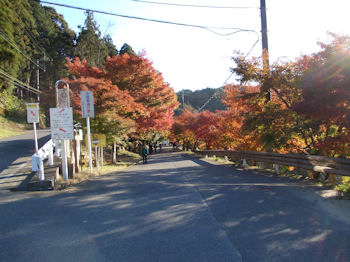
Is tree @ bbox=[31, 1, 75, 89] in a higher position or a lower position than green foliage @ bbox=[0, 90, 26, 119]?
higher

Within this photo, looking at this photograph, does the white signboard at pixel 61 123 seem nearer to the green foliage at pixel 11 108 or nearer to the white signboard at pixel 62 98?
the white signboard at pixel 62 98

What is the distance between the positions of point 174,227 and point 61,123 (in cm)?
666

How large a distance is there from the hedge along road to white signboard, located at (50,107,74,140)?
270cm

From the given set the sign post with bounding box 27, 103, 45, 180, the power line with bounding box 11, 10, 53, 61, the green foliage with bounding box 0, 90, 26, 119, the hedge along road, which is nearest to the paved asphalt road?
the sign post with bounding box 27, 103, 45, 180

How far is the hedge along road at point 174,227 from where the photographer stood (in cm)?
406

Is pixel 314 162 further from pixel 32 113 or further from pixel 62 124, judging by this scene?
pixel 32 113

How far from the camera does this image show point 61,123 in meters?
10.1

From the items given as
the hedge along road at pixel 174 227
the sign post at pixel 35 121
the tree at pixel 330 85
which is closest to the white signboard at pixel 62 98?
the sign post at pixel 35 121

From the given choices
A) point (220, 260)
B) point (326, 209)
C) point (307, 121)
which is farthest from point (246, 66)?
point (220, 260)

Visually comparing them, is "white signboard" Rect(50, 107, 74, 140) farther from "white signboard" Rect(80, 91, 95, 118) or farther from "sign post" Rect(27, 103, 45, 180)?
"white signboard" Rect(80, 91, 95, 118)

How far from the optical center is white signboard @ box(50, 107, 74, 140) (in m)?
10.1

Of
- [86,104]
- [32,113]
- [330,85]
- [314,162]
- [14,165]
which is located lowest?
[314,162]

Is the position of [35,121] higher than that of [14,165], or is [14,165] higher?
[35,121]

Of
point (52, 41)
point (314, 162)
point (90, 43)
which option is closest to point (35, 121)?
point (314, 162)
